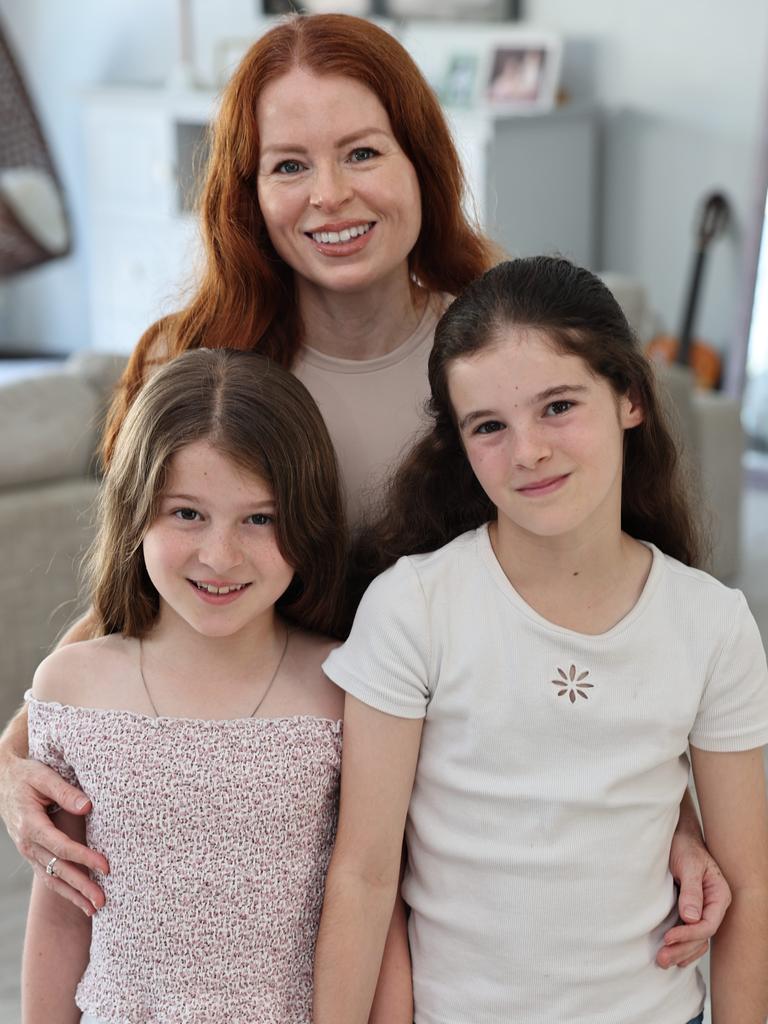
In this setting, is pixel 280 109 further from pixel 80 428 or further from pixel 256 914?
pixel 80 428

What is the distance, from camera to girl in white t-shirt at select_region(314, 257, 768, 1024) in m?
1.20

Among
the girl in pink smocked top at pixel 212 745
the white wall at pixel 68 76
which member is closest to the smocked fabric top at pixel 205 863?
the girl in pink smocked top at pixel 212 745

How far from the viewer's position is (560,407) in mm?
1191

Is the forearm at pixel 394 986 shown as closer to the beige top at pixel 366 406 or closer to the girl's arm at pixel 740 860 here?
the girl's arm at pixel 740 860

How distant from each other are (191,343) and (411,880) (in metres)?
0.59

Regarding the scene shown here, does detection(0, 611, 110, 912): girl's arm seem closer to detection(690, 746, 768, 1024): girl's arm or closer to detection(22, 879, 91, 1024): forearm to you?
detection(22, 879, 91, 1024): forearm

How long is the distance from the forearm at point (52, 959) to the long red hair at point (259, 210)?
477mm

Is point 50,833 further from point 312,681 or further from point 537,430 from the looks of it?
point 537,430

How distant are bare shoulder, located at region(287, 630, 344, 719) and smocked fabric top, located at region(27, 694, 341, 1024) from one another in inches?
1.1

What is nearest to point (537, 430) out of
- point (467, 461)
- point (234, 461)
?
point (467, 461)

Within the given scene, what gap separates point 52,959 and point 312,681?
35 centimetres

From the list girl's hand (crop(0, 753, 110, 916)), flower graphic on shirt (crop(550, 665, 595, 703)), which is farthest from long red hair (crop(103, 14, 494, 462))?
flower graphic on shirt (crop(550, 665, 595, 703))

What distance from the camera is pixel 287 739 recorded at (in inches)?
50.3

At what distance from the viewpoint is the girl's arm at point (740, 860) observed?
1242 mm
